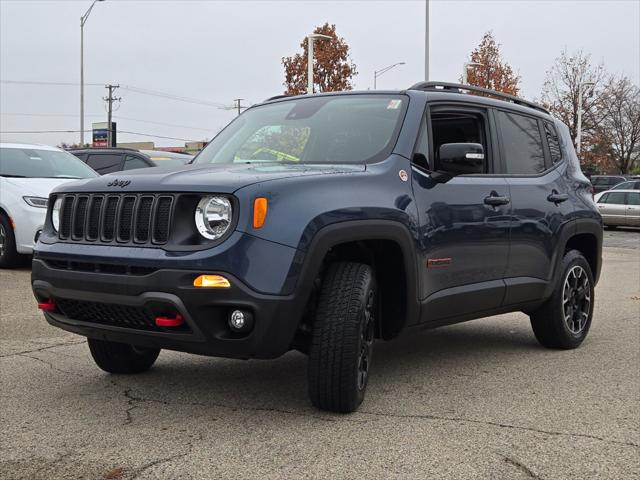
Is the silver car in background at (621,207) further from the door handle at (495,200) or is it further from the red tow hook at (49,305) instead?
the red tow hook at (49,305)

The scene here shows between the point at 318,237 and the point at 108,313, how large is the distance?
115 cm

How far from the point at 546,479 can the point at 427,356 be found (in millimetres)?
2705

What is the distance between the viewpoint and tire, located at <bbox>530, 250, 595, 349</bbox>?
6477 millimetres

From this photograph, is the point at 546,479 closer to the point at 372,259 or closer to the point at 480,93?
the point at 372,259

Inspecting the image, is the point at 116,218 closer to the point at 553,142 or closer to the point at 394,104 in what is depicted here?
the point at 394,104

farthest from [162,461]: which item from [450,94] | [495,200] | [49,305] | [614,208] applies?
[614,208]

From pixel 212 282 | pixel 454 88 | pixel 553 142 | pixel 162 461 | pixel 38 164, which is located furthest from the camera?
pixel 38 164

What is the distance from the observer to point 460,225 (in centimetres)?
529

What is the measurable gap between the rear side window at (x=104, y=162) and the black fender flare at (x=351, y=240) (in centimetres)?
1100

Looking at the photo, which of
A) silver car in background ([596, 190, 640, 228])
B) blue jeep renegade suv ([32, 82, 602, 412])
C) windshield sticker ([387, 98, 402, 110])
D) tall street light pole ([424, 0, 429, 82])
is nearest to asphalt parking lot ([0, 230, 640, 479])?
blue jeep renegade suv ([32, 82, 602, 412])

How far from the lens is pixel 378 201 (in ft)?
15.3

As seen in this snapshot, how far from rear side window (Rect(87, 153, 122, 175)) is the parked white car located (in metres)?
3.10

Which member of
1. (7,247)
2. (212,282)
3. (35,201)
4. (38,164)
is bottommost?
(7,247)

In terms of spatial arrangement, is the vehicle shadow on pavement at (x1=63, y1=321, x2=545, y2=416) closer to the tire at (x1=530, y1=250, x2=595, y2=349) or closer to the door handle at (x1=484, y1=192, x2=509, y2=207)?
the tire at (x1=530, y1=250, x2=595, y2=349)
